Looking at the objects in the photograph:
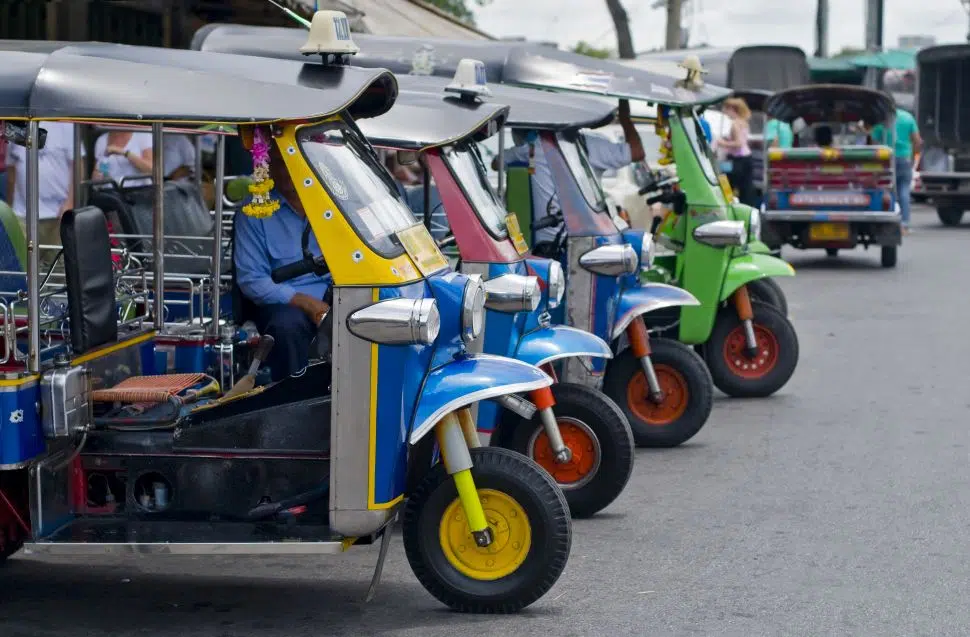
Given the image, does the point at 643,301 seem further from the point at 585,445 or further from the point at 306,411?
the point at 306,411

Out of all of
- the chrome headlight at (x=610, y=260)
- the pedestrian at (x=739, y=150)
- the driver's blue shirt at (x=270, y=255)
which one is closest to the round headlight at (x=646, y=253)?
the chrome headlight at (x=610, y=260)

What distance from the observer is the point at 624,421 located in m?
7.24

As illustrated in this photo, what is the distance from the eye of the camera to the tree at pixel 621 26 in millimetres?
33875

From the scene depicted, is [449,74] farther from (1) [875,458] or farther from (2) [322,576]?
(2) [322,576]

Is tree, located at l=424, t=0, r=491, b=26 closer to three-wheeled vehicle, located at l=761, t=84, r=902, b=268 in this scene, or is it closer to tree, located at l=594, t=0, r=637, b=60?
tree, located at l=594, t=0, r=637, b=60

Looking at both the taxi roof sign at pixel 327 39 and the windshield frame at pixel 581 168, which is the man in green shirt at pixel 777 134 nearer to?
the windshield frame at pixel 581 168

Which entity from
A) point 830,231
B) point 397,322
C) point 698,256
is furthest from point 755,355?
point 830,231

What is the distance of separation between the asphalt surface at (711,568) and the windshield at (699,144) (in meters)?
1.52

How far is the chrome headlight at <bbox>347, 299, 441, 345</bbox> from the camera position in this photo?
5.35 m

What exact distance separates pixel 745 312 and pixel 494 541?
5103 millimetres

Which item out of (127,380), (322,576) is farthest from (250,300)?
(322,576)

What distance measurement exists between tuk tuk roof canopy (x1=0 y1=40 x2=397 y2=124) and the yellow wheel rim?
1.41 m

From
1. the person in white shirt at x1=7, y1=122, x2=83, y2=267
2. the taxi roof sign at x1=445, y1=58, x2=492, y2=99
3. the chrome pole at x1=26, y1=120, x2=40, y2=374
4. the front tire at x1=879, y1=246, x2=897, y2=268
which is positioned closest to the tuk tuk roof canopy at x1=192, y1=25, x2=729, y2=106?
the person in white shirt at x1=7, y1=122, x2=83, y2=267

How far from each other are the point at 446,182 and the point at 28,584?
7.84 feet
